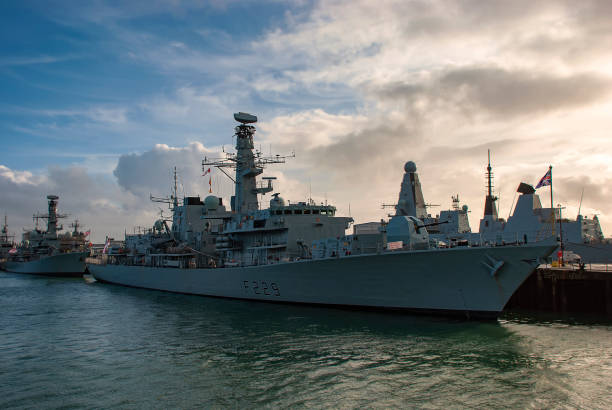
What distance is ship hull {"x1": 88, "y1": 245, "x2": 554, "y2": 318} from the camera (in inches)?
518

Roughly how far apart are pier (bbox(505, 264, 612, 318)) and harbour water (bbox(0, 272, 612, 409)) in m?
2.70

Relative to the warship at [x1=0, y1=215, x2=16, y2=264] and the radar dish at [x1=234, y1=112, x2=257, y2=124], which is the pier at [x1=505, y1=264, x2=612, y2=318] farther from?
the warship at [x1=0, y1=215, x2=16, y2=264]

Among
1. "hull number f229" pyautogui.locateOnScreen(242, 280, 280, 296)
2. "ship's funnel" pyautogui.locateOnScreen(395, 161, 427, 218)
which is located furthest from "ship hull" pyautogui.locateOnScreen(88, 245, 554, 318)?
"ship's funnel" pyautogui.locateOnScreen(395, 161, 427, 218)

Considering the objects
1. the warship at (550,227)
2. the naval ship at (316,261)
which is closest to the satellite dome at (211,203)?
the naval ship at (316,261)

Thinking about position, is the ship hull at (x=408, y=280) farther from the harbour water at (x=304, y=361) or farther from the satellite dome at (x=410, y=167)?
the satellite dome at (x=410, y=167)

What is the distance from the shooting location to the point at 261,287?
18719mm

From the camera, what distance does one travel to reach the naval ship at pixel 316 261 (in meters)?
13.5

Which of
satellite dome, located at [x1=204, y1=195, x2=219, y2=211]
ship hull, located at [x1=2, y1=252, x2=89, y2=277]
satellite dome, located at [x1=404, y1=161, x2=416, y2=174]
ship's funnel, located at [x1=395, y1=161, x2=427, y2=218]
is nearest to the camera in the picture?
satellite dome, located at [x1=204, y1=195, x2=219, y2=211]

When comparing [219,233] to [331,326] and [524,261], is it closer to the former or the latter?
[331,326]

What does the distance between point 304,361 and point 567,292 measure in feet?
44.0

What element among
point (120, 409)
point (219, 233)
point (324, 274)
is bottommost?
point (120, 409)

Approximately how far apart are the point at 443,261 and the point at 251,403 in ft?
26.6

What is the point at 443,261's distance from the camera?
13.6m

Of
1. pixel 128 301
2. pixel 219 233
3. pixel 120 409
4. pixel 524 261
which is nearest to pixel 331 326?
pixel 524 261
